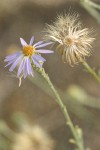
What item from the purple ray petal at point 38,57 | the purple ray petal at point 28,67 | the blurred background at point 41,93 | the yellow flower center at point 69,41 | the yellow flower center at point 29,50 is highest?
the blurred background at point 41,93

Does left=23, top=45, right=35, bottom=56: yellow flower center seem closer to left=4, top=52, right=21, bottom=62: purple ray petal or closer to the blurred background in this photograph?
left=4, top=52, right=21, bottom=62: purple ray petal

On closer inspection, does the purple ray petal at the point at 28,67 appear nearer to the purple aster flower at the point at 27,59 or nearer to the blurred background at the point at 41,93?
the purple aster flower at the point at 27,59

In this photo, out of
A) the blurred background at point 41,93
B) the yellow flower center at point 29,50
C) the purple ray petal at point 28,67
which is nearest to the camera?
the purple ray petal at point 28,67

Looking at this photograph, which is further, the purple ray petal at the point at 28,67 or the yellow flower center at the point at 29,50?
the yellow flower center at the point at 29,50

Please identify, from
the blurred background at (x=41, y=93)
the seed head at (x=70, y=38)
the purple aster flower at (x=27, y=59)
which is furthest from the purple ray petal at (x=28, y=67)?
the blurred background at (x=41, y=93)

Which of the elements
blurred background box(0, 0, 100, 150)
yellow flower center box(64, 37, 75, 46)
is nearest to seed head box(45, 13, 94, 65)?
yellow flower center box(64, 37, 75, 46)

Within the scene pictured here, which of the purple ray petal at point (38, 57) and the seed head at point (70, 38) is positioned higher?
the seed head at point (70, 38)

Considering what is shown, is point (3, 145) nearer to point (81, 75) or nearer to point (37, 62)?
point (81, 75)
